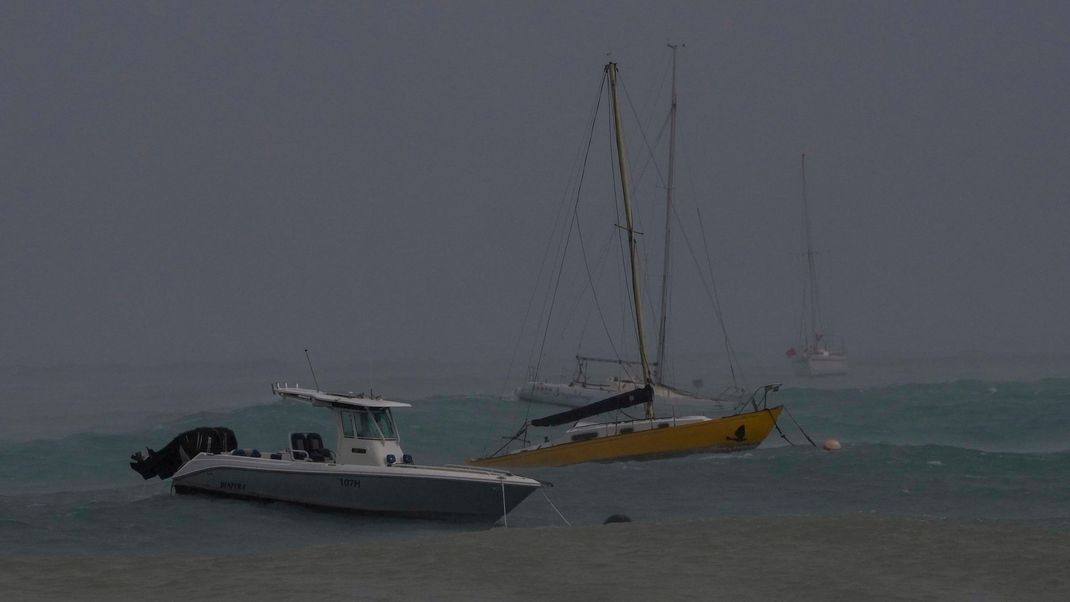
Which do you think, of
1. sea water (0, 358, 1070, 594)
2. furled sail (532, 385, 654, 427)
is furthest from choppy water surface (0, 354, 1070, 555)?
furled sail (532, 385, 654, 427)

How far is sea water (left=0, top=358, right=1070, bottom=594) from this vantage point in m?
23.5

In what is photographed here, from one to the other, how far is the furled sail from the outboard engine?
12.5m

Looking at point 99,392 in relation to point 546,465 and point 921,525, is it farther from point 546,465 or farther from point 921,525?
point 921,525

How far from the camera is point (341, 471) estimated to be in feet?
81.8

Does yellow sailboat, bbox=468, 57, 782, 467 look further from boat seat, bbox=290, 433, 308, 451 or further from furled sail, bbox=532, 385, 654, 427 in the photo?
boat seat, bbox=290, 433, 308, 451

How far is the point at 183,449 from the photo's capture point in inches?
1114

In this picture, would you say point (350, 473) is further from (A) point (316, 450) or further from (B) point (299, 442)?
(B) point (299, 442)

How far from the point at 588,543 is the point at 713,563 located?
250 cm

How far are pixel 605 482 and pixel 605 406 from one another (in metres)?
7.02

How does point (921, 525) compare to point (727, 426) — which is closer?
point (921, 525)

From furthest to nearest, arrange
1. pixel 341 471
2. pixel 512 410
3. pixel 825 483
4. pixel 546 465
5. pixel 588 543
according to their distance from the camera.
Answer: pixel 512 410 < pixel 546 465 < pixel 825 483 < pixel 341 471 < pixel 588 543

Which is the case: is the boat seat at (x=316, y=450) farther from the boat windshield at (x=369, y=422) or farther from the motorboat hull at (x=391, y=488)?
the boat windshield at (x=369, y=422)

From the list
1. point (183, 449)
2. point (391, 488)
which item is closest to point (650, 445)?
point (391, 488)

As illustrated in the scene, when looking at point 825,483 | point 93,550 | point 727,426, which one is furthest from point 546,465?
point 93,550
